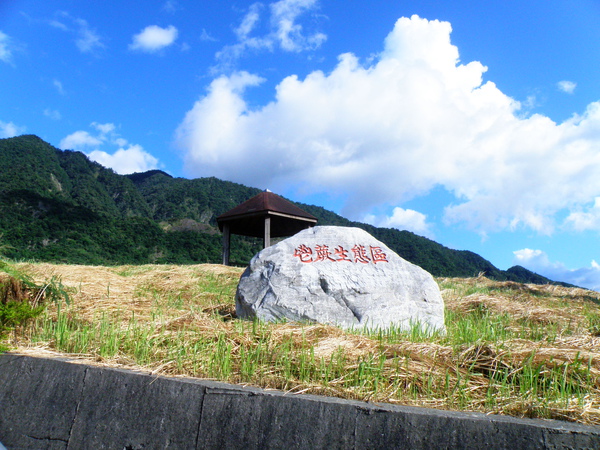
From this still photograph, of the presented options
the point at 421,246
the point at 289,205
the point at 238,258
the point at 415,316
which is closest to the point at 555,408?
the point at 415,316

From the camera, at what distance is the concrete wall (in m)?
1.93

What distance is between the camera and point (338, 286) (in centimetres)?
446

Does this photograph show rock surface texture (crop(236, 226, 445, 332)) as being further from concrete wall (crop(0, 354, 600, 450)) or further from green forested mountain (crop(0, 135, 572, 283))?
green forested mountain (crop(0, 135, 572, 283))

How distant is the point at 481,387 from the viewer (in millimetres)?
2490

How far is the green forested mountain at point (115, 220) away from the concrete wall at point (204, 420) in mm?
8085

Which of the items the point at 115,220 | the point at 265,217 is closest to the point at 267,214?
the point at 265,217

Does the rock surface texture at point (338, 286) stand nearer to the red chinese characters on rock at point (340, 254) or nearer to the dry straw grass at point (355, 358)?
the red chinese characters on rock at point (340, 254)

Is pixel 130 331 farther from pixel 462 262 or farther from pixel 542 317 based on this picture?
pixel 462 262

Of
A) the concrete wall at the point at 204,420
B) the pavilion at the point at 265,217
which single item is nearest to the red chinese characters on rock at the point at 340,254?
the concrete wall at the point at 204,420

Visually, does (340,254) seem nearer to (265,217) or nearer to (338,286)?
(338,286)

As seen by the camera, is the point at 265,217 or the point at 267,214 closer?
the point at 267,214

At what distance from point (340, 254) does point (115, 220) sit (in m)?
14.8

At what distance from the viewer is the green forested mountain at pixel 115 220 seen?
49.9ft

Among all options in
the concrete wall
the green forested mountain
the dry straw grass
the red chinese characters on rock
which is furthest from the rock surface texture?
the green forested mountain
